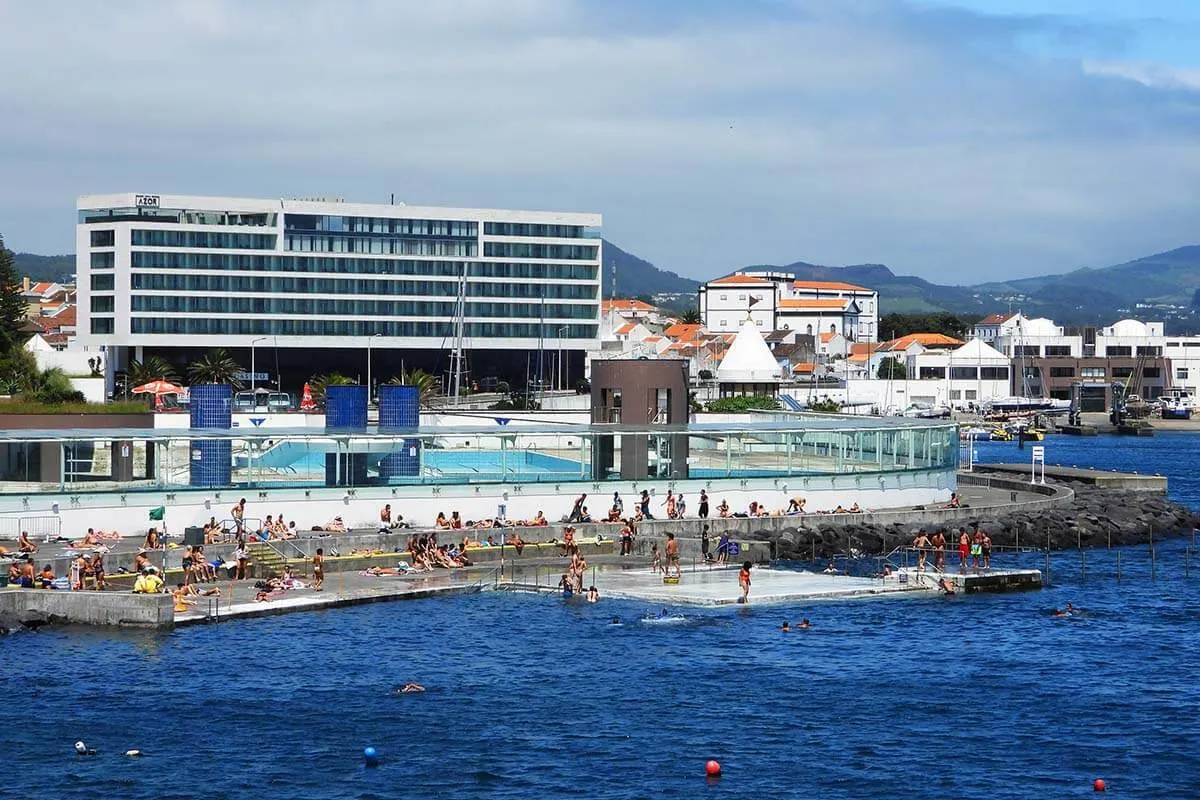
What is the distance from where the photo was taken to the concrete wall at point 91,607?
169 ft

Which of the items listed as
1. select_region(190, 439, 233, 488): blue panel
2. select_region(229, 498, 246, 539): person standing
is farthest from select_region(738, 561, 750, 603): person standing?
select_region(190, 439, 233, 488): blue panel

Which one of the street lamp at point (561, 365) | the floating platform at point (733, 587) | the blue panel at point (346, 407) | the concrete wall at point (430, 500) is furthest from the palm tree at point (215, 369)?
the floating platform at point (733, 587)

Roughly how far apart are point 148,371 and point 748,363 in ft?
177

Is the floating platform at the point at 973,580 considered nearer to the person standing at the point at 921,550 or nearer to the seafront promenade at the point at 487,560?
the person standing at the point at 921,550

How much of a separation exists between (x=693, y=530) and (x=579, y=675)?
23122 millimetres

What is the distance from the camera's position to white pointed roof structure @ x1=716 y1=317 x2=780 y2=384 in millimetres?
146875

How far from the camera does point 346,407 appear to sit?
76.9 meters

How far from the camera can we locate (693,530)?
69.8 meters

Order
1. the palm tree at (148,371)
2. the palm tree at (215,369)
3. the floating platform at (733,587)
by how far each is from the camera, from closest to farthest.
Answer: the floating platform at (733,587) → the palm tree at (148,371) → the palm tree at (215,369)

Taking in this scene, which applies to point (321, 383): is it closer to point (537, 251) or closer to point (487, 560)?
point (537, 251)

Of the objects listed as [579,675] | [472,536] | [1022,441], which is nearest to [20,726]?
[579,675]

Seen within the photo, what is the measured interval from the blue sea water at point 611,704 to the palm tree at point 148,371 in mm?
99122

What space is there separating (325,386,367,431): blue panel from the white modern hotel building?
268 ft

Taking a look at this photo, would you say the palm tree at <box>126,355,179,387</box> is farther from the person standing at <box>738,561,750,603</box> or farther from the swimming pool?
the person standing at <box>738,561,750,603</box>
